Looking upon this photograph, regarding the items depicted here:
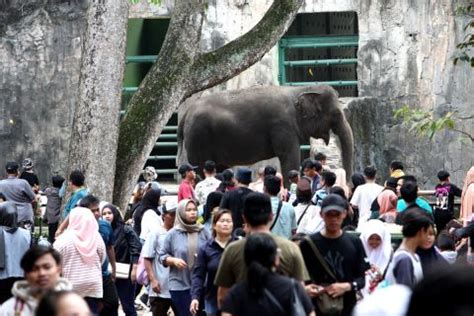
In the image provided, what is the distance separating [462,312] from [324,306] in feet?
15.1

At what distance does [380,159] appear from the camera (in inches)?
990

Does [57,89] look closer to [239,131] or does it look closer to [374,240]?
[239,131]

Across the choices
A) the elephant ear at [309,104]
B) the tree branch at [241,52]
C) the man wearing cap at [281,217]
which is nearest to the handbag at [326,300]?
the man wearing cap at [281,217]

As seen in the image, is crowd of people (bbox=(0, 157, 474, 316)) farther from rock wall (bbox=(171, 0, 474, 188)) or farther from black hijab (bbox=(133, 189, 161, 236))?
rock wall (bbox=(171, 0, 474, 188))

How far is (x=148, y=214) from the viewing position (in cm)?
1348

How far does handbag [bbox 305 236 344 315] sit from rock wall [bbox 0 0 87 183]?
57.9ft

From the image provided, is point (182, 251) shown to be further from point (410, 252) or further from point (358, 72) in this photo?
point (358, 72)

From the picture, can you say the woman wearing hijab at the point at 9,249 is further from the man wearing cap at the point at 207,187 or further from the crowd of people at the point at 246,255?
the man wearing cap at the point at 207,187

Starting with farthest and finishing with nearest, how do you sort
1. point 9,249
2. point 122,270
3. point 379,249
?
point 122,270 → point 9,249 → point 379,249

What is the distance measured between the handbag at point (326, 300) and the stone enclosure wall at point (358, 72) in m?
16.2

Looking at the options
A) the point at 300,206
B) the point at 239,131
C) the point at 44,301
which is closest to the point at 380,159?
the point at 239,131

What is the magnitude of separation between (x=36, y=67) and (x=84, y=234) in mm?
15653

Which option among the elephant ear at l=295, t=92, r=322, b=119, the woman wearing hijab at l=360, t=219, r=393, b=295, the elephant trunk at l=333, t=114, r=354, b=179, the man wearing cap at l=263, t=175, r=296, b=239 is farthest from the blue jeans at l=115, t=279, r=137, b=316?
the elephant ear at l=295, t=92, r=322, b=119

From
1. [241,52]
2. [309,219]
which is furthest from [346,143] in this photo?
[309,219]
